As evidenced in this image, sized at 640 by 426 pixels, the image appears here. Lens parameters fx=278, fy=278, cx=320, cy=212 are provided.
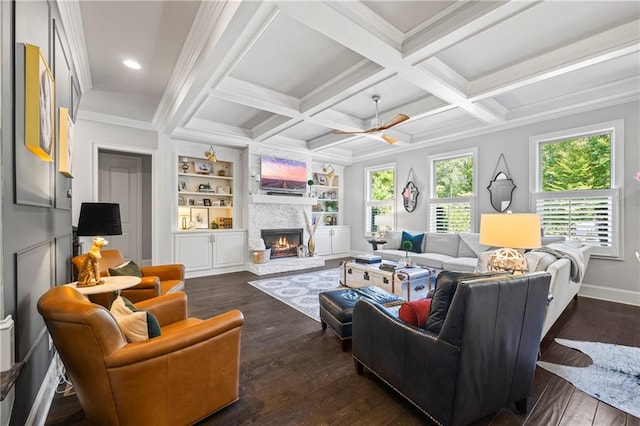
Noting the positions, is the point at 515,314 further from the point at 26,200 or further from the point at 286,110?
the point at 286,110

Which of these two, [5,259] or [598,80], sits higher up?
[598,80]

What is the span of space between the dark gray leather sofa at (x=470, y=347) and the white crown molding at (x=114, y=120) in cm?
526

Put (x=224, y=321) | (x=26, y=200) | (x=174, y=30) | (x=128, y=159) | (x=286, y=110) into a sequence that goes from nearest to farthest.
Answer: (x=26, y=200), (x=224, y=321), (x=174, y=30), (x=286, y=110), (x=128, y=159)

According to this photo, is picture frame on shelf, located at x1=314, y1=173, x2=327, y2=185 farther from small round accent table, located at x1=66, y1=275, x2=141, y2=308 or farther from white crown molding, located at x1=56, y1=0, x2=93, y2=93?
small round accent table, located at x1=66, y1=275, x2=141, y2=308

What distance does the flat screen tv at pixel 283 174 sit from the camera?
20.2ft

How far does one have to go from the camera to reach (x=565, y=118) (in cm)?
432

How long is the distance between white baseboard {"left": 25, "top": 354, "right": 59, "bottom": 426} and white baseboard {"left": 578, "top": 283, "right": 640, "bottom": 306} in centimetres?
613

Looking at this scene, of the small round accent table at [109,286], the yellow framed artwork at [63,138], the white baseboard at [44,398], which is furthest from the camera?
the yellow framed artwork at [63,138]

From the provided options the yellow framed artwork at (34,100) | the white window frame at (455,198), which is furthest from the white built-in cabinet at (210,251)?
the white window frame at (455,198)

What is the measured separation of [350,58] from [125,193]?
5.54 m

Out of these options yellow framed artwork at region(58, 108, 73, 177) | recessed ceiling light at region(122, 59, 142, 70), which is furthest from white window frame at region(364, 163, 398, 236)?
yellow framed artwork at region(58, 108, 73, 177)

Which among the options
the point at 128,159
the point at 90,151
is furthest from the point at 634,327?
the point at 128,159

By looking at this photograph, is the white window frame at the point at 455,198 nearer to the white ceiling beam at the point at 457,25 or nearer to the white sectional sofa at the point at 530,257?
the white sectional sofa at the point at 530,257

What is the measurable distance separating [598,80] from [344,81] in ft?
11.1
